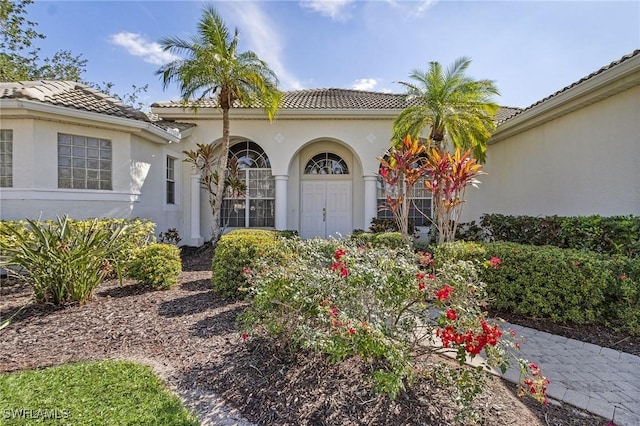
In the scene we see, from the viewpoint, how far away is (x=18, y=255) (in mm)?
4863

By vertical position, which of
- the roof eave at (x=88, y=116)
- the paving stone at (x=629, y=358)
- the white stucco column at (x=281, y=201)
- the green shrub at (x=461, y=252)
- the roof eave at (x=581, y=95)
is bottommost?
the paving stone at (x=629, y=358)

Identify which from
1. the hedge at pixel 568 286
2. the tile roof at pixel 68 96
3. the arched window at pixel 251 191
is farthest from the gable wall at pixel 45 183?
the hedge at pixel 568 286

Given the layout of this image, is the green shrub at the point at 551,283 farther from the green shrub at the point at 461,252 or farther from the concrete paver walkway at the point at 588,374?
the concrete paver walkway at the point at 588,374

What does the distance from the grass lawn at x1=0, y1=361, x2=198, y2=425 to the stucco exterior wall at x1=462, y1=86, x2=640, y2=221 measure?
351 inches

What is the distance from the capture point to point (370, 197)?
1171 cm

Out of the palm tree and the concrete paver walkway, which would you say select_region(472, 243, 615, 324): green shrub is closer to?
the concrete paver walkway

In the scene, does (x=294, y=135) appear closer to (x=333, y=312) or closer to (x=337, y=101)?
(x=337, y=101)

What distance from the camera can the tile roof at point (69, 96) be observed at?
764 cm

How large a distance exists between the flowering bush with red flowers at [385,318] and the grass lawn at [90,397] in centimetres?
107

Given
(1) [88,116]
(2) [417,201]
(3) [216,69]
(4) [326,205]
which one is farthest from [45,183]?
(2) [417,201]

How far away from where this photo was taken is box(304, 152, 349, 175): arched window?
42.1 ft

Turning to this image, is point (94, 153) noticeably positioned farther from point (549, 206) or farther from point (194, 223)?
point (549, 206)

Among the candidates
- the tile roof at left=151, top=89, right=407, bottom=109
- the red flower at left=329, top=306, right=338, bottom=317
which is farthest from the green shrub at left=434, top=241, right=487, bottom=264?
the tile roof at left=151, top=89, right=407, bottom=109

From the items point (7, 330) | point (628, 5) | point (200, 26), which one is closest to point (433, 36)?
point (628, 5)
